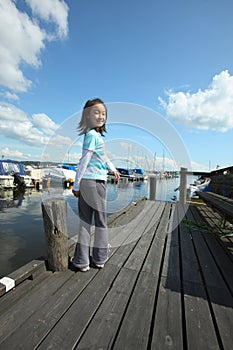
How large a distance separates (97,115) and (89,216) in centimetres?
101

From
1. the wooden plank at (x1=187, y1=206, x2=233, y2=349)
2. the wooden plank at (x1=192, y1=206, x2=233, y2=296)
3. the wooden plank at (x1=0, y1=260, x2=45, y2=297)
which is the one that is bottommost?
the wooden plank at (x1=187, y1=206, x2=233, y2=349)

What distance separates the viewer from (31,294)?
1468 millimetres

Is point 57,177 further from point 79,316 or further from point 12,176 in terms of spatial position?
point 79,316

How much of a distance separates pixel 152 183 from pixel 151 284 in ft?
19.7

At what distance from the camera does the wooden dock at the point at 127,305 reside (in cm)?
110

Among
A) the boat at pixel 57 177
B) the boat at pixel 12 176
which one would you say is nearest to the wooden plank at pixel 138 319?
the boat at pixel 12 176

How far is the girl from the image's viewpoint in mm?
1755

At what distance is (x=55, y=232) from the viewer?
5.78 feet

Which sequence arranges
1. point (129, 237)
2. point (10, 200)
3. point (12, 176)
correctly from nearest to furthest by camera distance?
point (129, 237)
point (10, 200)
point (12, 176)

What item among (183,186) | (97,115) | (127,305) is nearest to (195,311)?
(127,305)

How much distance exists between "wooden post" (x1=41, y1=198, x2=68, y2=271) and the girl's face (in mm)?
848

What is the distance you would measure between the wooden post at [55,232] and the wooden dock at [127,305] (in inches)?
3.7

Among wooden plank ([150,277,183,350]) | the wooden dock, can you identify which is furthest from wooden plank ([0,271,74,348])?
wooden plank ([150,277,183,350])

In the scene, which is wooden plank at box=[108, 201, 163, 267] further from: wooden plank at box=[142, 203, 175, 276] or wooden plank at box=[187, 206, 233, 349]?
wooden plank at box=[187, 206, 233, 349]
